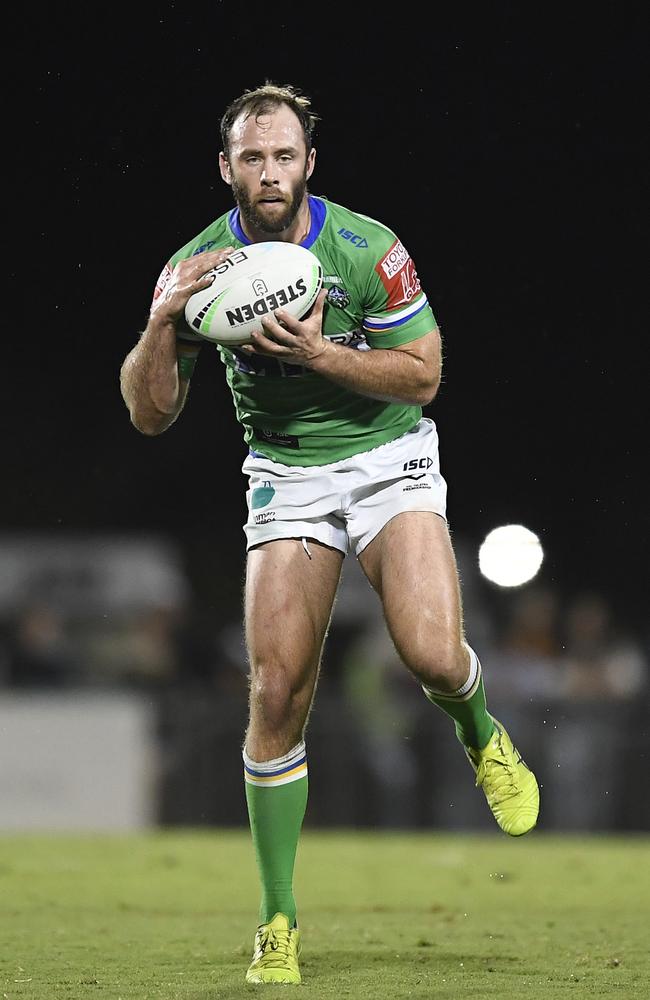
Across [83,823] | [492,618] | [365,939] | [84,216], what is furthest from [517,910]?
[84,216]

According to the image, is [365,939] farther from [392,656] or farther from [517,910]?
[392,656]

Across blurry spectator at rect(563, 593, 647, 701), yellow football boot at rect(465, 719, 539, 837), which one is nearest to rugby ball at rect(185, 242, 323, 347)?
yellow football boot at rect(465, 719, 539, 837)

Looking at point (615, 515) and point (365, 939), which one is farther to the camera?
point (615, 515)

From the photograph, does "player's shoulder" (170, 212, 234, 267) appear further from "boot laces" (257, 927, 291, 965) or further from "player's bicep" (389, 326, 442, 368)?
"boot laces" (257, 927, 291, 965)

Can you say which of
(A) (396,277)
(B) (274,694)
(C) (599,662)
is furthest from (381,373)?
(C) (599,662)

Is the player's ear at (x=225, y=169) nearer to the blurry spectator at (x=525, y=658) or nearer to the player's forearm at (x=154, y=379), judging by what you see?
the player's forearm at (x=154, y=379)

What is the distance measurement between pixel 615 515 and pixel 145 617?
6.53 metres

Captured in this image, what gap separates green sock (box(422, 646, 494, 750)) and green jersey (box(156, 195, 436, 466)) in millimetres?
A: 834

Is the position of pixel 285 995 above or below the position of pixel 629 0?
below

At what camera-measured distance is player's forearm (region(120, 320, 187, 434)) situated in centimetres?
445

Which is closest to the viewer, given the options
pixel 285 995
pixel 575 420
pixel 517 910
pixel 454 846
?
pixel 285 995

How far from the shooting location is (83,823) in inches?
398

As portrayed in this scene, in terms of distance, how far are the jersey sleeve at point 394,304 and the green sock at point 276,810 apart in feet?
4.45

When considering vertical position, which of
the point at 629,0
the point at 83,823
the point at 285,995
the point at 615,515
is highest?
the point at 629,0
